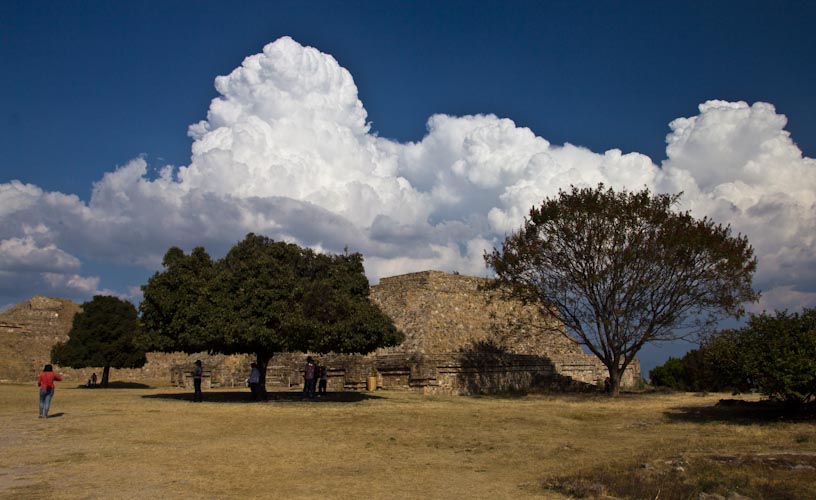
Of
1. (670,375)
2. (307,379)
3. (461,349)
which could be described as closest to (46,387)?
(307,379)

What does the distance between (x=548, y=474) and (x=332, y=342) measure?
13.3 m

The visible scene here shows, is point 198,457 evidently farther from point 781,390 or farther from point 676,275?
point 676,275

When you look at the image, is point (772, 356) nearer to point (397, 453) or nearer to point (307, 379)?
point (397, 453)

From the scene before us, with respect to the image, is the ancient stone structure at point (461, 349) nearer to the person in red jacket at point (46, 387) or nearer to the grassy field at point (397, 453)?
the grassy field at point (397, 453)

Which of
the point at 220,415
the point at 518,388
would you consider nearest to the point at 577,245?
the point at 518,388

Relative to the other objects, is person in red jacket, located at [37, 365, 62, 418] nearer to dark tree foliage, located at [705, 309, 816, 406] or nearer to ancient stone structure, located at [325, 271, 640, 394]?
ancient stone structure, located at [325, 271, 640, 394]

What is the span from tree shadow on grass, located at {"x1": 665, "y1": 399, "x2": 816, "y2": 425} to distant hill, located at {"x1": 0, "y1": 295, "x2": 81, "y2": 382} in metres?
45.0

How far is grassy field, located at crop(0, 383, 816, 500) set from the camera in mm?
8727

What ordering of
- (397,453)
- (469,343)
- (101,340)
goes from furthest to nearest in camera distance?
(101,340), (469,343), (397,453)

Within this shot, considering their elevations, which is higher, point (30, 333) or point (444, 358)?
point (30, 333)

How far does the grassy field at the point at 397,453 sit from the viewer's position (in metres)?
8.73

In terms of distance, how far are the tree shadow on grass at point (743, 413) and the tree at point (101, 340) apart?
31674mm

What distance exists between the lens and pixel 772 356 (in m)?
15.8

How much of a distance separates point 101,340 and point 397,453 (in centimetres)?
3211
